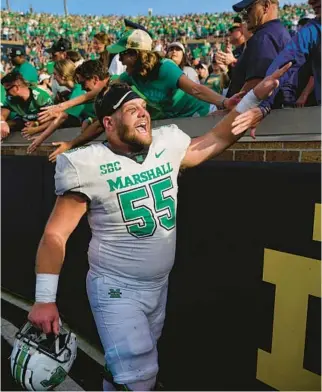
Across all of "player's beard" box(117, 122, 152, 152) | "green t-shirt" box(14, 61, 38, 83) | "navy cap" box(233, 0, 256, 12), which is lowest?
"player's beard" box(117, 122, 152, 152)

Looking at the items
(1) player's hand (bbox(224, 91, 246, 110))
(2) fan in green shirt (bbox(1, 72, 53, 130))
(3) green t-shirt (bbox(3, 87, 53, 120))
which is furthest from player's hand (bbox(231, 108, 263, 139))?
(3) green t-shirt (bbox(3, 87, 53, 120))

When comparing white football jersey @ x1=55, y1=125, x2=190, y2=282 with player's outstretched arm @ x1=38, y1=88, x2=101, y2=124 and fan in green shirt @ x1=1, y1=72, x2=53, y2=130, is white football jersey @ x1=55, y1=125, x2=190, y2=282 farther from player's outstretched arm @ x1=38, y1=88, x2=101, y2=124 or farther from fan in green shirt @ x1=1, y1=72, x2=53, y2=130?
fan in green shirt @ x1=1, y1=72, x2=53, y2=130

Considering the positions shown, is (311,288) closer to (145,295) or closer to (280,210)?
(280,210)

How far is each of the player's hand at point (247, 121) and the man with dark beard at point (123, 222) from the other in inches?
2.5

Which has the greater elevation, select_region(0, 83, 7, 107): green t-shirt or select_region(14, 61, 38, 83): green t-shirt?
select_region(14, 61, 38, 83): green t-shirt

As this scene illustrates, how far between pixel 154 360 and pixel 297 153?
57.8 inches

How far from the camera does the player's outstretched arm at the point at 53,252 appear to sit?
2.66 meters

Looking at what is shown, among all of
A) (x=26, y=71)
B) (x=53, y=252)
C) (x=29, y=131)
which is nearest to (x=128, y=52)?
(x=53, y=252)

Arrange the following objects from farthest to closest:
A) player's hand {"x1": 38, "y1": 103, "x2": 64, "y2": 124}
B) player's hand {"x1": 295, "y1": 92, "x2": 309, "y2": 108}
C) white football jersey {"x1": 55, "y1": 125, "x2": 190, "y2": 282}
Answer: player's hand {"x1": 38, "y1": 103, "x2": 64, "y2": 124} < player's hand {"x1": 295, "y1": 92, "x2": 309, "y2": 108} < white football jersey {"x1": 55, "y1": 125, "x2": 190, "y2": 282}

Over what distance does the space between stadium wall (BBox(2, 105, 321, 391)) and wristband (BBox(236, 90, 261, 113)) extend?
10.3 inches

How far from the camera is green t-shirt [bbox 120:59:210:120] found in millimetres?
3482

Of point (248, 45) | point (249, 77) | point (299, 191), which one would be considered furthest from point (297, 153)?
point (248, 45)

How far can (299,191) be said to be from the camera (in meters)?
2.56

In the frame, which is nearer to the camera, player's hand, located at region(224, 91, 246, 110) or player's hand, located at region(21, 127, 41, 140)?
player's hand, located at region(224, 91, 246, 110)
